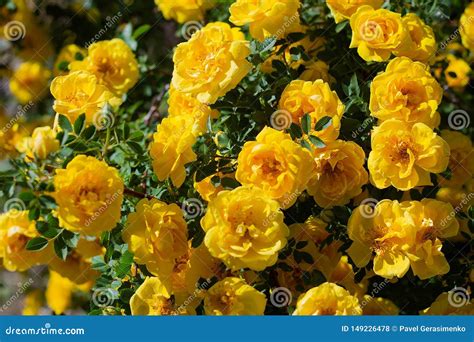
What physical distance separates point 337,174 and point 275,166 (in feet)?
0.63

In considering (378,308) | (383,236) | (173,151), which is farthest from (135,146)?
(378,308)

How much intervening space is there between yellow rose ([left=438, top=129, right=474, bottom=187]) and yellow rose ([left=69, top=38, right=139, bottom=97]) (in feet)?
2.97

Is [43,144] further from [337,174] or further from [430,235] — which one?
[430,235]

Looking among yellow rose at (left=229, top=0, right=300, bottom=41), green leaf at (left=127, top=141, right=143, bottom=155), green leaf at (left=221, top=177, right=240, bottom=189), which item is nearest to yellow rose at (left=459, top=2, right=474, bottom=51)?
yellow rose at (left=229, top=0, right=300, bottom=41)

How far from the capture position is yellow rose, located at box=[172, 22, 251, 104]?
177 cm

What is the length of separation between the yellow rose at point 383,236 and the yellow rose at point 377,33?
37cm

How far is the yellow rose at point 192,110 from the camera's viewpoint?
1840 mm

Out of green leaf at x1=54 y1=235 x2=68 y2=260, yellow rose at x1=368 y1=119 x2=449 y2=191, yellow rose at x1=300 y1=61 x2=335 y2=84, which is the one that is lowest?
yellow rose at x1=368 y1=119 x2=449 y2=191

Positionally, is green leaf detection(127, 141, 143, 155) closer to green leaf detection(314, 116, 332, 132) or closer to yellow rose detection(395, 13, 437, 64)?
green leaf detection(314, 116, 332, 132)

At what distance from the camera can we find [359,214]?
1.74 metres

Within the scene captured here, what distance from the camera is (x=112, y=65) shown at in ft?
7.32

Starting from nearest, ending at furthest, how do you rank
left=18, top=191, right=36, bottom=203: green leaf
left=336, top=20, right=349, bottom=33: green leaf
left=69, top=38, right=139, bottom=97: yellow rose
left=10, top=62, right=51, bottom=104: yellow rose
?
left=18, top=191, right=36, bottom=203: green leaf
left=336, top=20, right=349, bottom=33: green leaf
left=69, top=38, right=139, bottom=97: yellow rose
left=10, top=62, right=51, bottom=104: yellow rose

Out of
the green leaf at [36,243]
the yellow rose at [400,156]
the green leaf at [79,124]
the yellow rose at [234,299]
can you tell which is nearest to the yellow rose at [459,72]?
the yellow rose at [400,156]

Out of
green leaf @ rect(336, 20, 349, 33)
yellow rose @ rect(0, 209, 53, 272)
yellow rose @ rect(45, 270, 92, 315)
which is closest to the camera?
green leaf @ rect(336, 20, 349, 33)
